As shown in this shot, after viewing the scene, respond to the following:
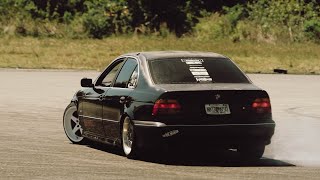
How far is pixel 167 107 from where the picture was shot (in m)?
12.1

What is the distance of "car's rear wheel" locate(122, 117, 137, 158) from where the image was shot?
40.8 feet

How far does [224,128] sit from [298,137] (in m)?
3.94

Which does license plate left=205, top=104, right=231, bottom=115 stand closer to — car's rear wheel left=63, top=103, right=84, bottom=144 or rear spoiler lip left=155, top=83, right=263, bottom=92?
rear spoiler lip left=155, top=83, right=263, bottom=92

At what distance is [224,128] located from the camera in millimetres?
12070

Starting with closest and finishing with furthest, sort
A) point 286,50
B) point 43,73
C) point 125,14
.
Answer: point 43,73, point 286,50, point 125,14

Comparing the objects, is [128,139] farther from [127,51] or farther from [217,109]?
[127,51]

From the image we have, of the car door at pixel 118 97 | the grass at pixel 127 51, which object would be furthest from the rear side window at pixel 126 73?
the grass at pixel 127 51

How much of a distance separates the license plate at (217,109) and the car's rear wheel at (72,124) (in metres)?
3.28

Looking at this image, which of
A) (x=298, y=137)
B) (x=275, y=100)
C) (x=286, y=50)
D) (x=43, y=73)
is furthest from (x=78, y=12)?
(x=298, y=137)

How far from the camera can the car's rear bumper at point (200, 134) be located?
12.0m

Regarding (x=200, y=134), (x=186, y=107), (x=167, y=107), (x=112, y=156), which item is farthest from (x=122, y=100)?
(x=200, y=134)

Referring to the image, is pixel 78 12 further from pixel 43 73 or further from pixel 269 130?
pixel 269 130

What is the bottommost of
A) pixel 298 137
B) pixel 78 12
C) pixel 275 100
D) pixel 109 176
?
pixel 78 12

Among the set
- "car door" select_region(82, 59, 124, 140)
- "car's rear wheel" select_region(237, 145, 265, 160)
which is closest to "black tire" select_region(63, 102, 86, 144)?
"car door" select_region(82, 59, 124, 140)
